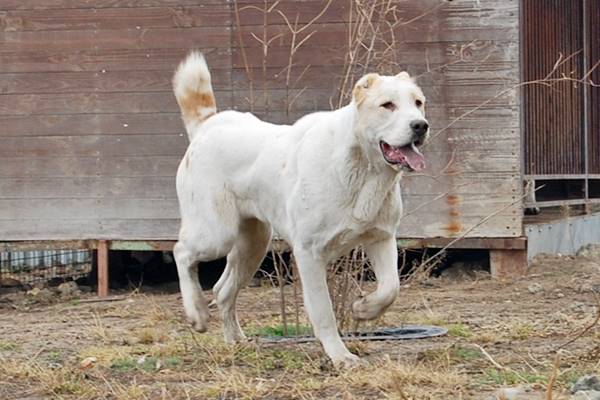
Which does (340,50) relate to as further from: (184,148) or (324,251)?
(324,251)

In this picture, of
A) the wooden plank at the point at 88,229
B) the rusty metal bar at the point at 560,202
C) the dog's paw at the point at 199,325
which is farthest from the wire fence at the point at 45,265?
the dog's paw at the point at 199,325

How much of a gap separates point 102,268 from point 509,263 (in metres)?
3.47

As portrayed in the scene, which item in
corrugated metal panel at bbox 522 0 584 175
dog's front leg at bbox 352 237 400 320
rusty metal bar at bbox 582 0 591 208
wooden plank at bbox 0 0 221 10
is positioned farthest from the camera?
rusty metal bar at bbox 582 0 591 208

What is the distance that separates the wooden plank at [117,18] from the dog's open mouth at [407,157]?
4.93 metres

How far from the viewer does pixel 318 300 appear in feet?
17.7

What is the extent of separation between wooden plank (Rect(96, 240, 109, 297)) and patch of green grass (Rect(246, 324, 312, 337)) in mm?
3389

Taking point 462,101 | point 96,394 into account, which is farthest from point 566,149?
point 96,394

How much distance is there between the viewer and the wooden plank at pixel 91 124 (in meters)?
9.79

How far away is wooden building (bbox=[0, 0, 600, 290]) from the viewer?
9281 millimetres

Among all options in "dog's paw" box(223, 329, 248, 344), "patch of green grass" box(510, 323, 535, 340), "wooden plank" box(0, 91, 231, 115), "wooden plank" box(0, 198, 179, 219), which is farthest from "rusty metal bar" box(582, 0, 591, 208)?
"dog's paw" box(223, 329, 248, 344)

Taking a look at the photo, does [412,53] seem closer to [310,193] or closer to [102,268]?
[102,268]

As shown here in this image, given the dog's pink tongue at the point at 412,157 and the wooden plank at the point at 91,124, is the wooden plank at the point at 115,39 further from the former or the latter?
the dog's pink tongue at the point at 412,157

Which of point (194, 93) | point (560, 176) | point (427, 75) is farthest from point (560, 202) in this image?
point (194, 93)

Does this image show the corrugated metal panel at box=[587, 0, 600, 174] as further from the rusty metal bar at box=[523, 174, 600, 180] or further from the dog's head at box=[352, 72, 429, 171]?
the dog's head at box=[352, 72, 429, 171]
